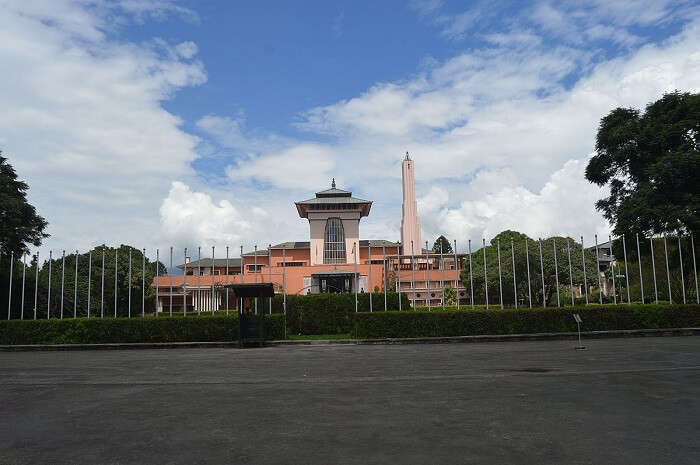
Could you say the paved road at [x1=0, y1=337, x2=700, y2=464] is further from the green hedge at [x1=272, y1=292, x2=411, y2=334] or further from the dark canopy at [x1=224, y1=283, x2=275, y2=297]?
the green hedge at [x1=272, y1=292, x2=411, y2=334]

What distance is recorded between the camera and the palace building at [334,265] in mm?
56875

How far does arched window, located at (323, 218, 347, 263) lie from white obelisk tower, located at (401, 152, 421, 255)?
468 inches

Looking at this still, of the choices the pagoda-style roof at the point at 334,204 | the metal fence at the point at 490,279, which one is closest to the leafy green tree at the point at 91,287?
the metal fence at the point at 490,279

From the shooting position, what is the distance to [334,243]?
6762cm

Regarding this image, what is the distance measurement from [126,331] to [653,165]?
2885 centimetres

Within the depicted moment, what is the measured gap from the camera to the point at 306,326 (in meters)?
26.1

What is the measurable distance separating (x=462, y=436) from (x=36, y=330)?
21718 mm

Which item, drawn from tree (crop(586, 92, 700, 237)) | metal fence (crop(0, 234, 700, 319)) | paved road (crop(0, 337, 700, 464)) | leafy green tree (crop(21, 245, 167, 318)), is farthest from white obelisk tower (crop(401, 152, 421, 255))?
paved road (crop(0, 337, 700, 464))

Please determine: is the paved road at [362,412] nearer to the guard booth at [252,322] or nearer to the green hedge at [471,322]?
the guard booth at [252,322]

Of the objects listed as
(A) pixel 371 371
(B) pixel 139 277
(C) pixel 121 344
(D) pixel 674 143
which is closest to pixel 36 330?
(C) pixel 121 344

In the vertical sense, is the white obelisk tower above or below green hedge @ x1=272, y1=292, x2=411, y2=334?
above

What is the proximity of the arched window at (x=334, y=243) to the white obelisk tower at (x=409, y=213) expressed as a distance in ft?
39.0

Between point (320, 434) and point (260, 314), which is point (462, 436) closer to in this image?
point (320, 434)

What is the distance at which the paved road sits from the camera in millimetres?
5719
